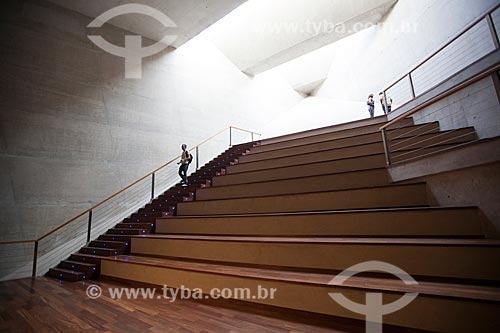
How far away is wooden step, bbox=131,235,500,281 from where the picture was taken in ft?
4.67

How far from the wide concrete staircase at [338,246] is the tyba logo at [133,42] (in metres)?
3.50

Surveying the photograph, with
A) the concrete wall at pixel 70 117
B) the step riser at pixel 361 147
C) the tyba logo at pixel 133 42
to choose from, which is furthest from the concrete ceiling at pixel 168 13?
the step riser at pixel 361 147

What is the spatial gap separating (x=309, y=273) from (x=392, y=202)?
41.0 inches

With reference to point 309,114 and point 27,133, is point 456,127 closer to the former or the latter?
point 27,133

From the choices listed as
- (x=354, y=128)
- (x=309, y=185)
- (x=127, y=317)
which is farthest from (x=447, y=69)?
(x=127, y=317)

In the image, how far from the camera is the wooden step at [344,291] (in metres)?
1.19

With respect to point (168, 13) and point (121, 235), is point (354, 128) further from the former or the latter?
point (168, 13)

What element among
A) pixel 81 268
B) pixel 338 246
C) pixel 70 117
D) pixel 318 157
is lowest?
pixel 81 268

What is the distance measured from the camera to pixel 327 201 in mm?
2557

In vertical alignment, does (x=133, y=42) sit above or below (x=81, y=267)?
above

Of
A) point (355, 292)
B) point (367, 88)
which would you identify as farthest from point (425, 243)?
point (367, 88)

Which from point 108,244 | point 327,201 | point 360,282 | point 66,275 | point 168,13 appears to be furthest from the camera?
point 168,13

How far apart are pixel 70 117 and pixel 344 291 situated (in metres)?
4.90

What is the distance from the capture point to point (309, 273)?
189 cm
